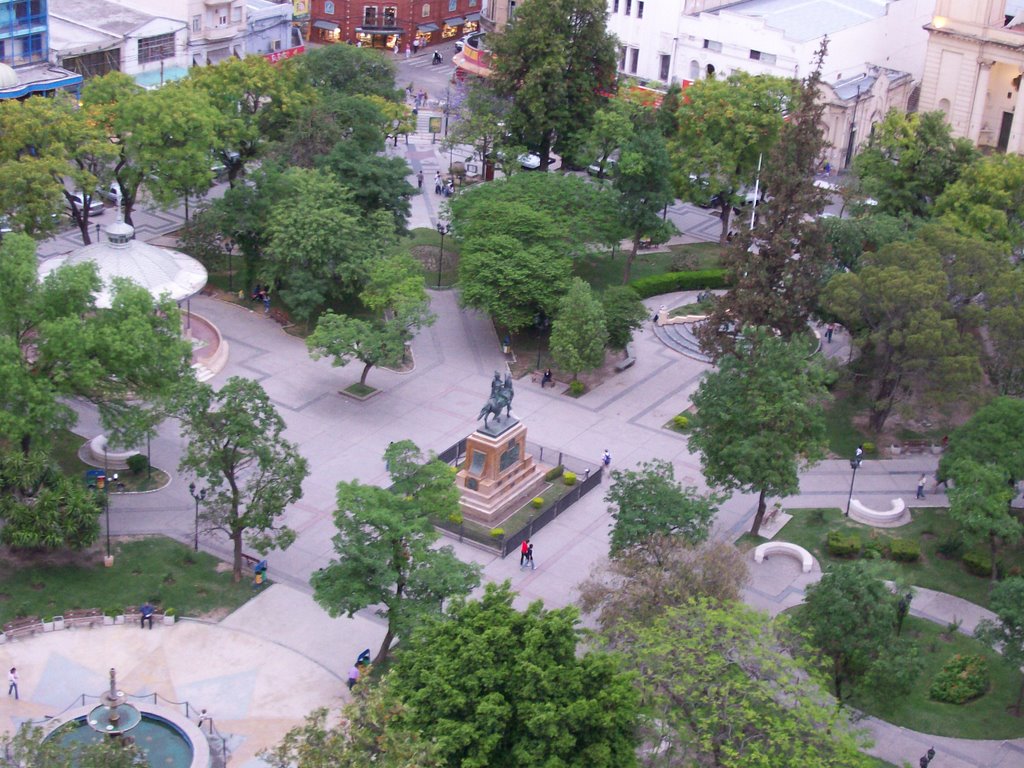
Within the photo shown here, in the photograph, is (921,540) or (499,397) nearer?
(499,397)

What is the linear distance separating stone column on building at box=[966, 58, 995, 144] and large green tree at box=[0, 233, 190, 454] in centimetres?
6780

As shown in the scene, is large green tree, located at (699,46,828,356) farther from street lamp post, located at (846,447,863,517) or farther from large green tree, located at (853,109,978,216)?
large green tree, located at (853,109,978,216)

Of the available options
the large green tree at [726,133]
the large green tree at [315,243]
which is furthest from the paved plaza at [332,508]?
the large green tree at [726,133]

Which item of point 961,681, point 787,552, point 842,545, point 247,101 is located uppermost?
point 247,101

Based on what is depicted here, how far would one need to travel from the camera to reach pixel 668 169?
9000 cm

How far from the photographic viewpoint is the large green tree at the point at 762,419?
63.4 meters

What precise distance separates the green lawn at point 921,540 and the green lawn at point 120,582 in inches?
960

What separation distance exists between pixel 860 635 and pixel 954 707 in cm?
647

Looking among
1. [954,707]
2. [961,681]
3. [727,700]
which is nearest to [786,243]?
[961,681]

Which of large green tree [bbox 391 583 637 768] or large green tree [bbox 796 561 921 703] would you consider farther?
large green tree [bbox 796 561 921 703]

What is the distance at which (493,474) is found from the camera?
6756 centimetres

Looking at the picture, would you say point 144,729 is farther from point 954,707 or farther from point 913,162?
point 913,162

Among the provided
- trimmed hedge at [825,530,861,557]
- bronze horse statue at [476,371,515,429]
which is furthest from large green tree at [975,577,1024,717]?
bronze horse statue at [476,371,515,429]

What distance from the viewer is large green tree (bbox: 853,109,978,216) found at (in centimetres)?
8912
